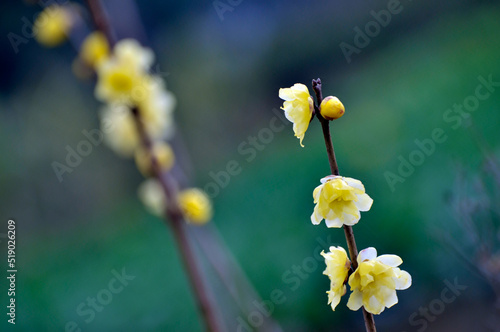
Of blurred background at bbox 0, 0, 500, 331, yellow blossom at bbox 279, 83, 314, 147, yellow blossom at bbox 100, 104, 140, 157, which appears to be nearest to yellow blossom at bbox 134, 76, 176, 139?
yellow blossom at bbox 100, 104, 140, 157

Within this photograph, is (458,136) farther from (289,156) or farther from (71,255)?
(71,255)

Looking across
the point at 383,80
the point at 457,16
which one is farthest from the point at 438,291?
the point at 457,16

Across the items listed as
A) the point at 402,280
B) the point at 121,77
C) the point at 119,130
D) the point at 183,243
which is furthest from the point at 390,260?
the point at 119,130

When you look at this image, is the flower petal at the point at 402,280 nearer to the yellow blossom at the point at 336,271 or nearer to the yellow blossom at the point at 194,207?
the yellow blossom at the point at 336,271

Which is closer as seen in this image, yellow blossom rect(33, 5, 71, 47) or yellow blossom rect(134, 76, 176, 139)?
yellow blossom rect(134, 76, 176, 139)

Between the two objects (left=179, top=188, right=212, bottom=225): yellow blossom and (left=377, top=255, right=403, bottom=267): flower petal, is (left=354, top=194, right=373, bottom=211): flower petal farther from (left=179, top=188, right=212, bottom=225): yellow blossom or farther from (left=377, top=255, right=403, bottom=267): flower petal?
(left=179, top=188, right=212, bottom=225): yellow blossom

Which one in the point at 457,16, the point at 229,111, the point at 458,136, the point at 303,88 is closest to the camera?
the point at 303,88
